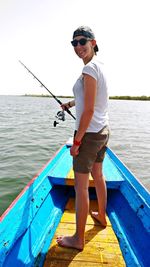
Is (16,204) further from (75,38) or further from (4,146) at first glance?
(4,146)

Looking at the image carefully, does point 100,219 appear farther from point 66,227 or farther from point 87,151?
point 87,151

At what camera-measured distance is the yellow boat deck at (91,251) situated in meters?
2.65

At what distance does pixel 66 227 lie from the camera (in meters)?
3.35

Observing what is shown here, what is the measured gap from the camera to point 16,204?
2748 millimetres

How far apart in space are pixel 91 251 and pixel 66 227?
1.97 ft

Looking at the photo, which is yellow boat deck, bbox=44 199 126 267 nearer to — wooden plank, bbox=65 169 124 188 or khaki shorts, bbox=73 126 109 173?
wooden plank, bbox=65 169 124 188

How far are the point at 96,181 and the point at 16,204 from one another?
3.17 feet

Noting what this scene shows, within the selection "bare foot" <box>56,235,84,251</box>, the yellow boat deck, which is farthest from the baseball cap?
the yellow boat deck

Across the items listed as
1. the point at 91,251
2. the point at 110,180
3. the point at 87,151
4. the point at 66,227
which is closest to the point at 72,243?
the point at 91,251

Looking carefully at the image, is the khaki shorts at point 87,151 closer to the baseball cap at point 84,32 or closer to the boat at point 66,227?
the boat at point 66,227

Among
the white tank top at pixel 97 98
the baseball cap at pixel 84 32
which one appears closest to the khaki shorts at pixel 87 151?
the white tank top at pixel 97 98

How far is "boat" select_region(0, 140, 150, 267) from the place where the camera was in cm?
257

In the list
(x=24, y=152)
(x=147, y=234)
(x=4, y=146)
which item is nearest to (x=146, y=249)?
(x=147, y=234)

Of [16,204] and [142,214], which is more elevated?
[16,204]
